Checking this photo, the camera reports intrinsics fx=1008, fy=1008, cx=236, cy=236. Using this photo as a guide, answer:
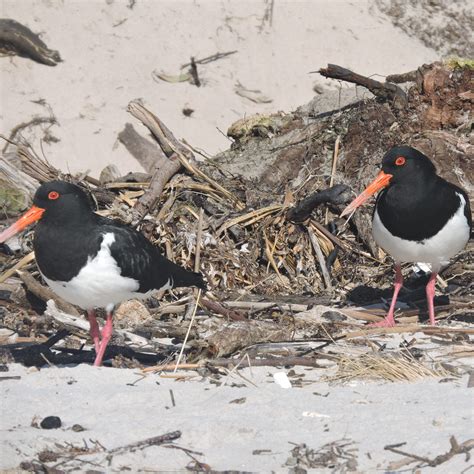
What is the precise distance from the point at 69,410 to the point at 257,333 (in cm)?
147

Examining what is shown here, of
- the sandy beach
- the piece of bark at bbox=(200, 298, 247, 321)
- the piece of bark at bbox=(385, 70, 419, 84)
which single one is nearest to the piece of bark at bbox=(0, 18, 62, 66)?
the sandy beach

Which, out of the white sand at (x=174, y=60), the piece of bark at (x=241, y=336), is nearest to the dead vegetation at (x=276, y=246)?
the piece of bark at (x=241, y=336)

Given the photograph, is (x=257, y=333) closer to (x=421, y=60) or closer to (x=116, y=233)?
(x=116, y=233)

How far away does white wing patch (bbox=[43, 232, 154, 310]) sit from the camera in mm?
5871

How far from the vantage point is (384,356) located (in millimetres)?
5863

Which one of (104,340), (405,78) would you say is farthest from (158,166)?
(104,340)

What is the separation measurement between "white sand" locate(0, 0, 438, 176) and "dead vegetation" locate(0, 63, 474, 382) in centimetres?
248

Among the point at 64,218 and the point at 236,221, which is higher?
the point at 64,218

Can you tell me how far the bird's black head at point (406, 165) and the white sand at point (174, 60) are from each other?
480 centimetres

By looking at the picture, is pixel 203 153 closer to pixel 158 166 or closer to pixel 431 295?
pixel 158 166

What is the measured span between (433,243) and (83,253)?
2.47 metres

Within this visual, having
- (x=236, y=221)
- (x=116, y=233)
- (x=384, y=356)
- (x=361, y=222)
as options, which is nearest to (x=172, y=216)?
(x=236, y=221)

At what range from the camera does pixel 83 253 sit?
5.88 m

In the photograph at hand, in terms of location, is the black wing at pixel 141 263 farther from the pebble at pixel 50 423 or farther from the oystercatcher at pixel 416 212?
the oystercatcher at pixel 416 212
